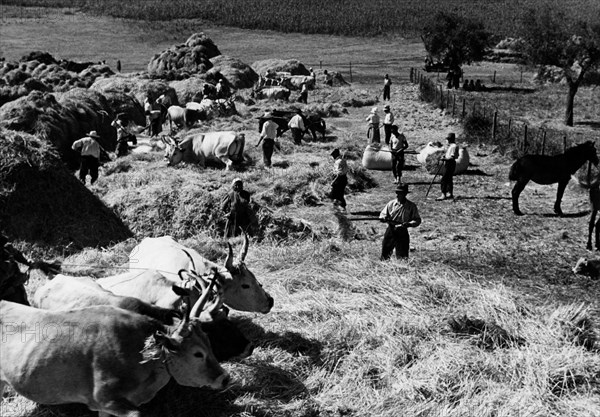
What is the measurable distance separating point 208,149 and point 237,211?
6.44 metres

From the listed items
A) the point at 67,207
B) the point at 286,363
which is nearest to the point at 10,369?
the point at 286,363

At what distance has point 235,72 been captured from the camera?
40312 millimetres

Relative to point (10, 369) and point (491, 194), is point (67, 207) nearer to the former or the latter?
point (10, 369)

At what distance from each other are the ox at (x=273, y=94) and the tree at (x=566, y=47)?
10354mm

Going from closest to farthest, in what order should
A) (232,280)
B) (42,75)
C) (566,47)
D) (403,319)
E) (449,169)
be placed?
(232,280), (403,319), (449,169), (566,47), (42,75)

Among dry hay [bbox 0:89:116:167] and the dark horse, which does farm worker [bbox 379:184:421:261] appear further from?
dry hay [bbox 0:89:116:167]

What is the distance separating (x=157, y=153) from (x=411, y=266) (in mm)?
11596

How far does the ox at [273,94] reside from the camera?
34094mm

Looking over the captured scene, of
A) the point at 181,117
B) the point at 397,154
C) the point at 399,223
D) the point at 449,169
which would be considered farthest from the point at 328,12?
the point at 399,223

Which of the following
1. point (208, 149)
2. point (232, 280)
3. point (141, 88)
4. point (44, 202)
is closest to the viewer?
point (232, 280)

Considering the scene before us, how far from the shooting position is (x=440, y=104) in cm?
3159

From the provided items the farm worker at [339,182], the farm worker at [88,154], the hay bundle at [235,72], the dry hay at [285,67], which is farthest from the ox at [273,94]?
the farm worker at [339,182]

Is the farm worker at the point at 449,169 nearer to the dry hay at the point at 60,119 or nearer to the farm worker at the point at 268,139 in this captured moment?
the farm worker at the point at 268,139

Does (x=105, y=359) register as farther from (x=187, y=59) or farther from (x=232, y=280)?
(x=187, y=59)
